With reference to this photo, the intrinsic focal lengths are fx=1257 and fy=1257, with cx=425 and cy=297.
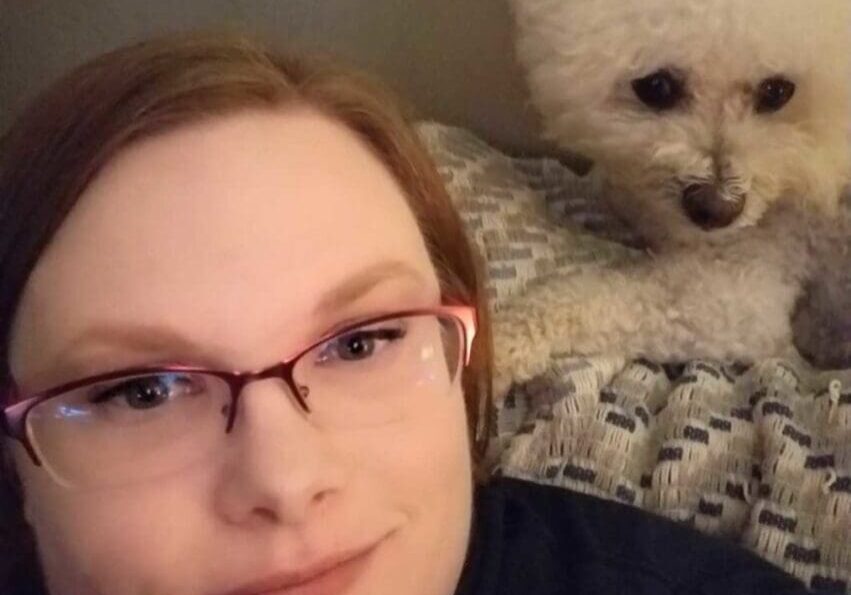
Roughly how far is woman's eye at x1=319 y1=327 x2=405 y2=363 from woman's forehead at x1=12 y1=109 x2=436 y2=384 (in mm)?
27

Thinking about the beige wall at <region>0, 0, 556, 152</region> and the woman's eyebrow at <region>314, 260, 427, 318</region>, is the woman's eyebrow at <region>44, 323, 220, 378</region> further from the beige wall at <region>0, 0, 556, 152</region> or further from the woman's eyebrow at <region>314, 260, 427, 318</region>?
the beige wall at <region>0, 0, 556, 152</region>

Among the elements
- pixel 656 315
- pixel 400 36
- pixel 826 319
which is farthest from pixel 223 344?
pixel 400 36

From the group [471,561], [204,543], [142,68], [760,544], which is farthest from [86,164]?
[760,544]

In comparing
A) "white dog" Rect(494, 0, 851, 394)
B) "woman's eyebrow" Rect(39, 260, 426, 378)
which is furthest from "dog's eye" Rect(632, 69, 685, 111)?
"woman's eyebrow" Rect(39, 260, 426, 378)

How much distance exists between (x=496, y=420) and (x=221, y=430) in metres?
0.42

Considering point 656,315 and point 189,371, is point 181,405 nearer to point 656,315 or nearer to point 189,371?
point 189,371

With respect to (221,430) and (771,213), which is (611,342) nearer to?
(771,213)

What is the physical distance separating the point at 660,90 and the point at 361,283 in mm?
554

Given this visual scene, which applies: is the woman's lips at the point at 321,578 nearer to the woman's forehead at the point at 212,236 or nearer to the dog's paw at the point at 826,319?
the woman's forehead at the point at 212,236

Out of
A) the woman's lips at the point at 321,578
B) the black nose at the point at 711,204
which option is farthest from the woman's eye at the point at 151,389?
the black nose at the point at 711,204

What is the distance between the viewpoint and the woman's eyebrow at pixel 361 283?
705 mm

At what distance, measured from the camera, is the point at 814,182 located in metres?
1.18

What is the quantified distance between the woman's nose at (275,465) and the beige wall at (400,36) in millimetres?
755

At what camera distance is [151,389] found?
69 centimetres
